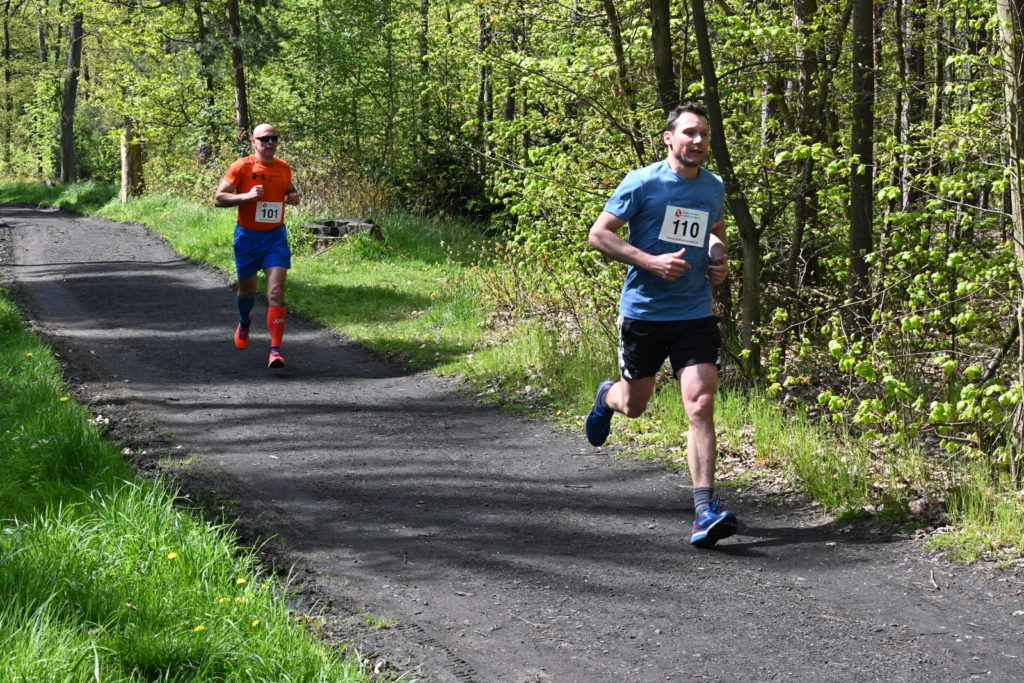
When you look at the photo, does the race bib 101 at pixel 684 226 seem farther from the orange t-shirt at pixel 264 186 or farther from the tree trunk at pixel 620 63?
the orange t-shirt at pixel 264 186

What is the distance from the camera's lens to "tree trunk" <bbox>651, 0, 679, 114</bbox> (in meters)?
8.51

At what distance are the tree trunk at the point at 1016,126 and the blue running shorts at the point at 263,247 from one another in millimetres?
6500

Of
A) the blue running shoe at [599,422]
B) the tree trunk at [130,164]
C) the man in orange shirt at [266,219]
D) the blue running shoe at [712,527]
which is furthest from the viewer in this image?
the tree trunk at [130,164]

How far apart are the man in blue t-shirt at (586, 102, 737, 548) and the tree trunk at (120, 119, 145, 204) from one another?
27784 mm

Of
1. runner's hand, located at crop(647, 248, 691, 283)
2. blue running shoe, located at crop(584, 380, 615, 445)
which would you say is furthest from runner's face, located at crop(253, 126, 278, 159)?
runner's hand, located at crop(647, 248, 691, 283)

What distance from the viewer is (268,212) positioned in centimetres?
1016

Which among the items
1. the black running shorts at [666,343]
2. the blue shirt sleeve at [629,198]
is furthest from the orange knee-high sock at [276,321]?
the blue shirt sleeve at [629,198]

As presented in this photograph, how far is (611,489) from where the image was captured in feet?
21.2

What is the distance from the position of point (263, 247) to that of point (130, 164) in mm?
23106

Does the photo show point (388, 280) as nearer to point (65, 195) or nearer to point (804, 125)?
point (804, 125)

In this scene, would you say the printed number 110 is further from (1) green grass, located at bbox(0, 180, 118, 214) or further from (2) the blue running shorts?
(1) green grass, located at bbox(0, 180, 118, 214)

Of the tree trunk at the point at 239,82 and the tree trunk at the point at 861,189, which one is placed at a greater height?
the tree trunk at the point at 239,82

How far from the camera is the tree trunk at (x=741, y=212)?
7.86 m

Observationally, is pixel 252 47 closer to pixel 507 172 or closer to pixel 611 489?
pixel 507 172
